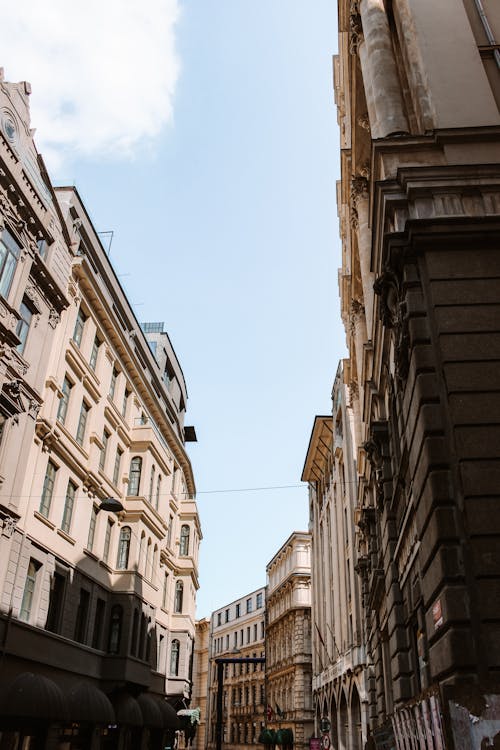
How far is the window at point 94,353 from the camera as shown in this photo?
27781mm

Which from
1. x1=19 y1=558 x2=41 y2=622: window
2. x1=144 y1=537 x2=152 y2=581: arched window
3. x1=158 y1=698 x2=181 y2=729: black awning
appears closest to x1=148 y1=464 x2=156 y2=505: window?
x1=144 y1=537 x2=152 y2=581: arched window

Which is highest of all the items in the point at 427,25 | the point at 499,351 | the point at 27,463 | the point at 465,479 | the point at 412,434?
the point at 427,25

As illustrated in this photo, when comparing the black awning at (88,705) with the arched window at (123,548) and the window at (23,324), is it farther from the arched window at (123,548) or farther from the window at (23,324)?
the window at (23,324)

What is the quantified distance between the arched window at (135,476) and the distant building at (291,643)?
39655 millimetres

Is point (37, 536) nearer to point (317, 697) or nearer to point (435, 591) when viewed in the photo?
point (435, 591)

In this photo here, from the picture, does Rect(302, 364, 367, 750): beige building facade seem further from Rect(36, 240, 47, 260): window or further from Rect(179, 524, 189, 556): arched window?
Rect(36, 240, 47, 260): window

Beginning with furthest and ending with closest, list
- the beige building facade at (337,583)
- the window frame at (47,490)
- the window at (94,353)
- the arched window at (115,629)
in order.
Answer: the beige building facade at (337,583)
the window at (94,353)
the arched window at (115,629)
the window frame at (47,490)

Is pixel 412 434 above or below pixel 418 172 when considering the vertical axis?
below

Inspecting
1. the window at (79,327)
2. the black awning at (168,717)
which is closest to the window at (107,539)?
the window at (79,327)

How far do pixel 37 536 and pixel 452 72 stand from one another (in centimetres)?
1784

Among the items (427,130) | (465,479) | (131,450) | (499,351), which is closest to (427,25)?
(427,130)

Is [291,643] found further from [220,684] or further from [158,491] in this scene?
[158,491]

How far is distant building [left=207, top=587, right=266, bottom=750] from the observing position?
8056cm

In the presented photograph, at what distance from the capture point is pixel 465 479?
28.8 ft
